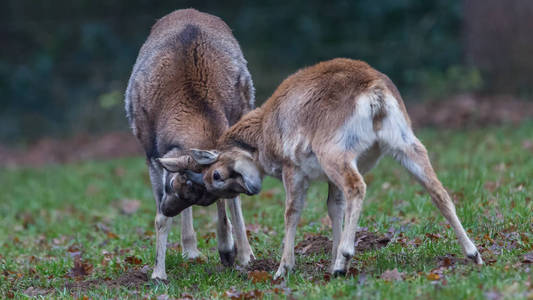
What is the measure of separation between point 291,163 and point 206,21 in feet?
8.00

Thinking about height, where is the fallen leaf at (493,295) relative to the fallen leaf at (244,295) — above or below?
above

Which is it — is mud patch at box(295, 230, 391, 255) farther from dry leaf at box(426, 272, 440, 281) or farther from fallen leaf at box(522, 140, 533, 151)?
fallen leaf at box(522, 140, 533, 151)

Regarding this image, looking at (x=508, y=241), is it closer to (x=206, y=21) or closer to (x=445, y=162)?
(x=206, y=21)

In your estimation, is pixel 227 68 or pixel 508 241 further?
pixel 227 68

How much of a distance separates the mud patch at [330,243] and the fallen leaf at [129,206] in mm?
3583

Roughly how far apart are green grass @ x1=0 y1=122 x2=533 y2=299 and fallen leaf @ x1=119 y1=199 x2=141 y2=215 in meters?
0.12

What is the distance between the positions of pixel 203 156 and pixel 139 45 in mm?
13213

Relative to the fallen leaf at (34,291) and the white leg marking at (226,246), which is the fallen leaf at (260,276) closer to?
the white leg marking at (226,246)

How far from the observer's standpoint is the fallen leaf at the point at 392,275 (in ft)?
17.0

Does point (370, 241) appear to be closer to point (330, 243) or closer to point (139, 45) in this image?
point (330, 243)

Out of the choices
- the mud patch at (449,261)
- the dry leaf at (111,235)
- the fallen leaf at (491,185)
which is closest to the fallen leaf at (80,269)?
the dry leaf at (111,235)

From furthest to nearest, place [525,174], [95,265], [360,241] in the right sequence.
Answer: [525,174], [95,265], [360,241]

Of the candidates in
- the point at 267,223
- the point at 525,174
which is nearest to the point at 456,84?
the point at 525,174

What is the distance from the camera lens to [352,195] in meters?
5.33
